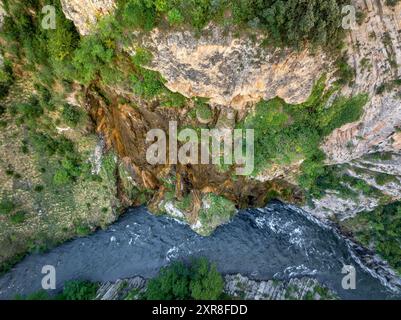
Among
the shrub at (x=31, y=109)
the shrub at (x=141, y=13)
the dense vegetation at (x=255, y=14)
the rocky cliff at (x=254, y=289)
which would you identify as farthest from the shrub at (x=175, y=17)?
the rocky cliff at (x=254, y=289)

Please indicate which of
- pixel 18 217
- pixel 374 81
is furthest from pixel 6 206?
pixel 374 81

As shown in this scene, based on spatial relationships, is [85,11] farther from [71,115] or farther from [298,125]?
[298,125]

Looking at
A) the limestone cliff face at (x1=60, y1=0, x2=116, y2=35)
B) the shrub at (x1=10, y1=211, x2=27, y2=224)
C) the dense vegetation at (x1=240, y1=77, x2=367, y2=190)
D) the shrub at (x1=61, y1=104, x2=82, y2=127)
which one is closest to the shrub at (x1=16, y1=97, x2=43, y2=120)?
the shrub at (x1=61, y1=104, x2=82, y2=127)

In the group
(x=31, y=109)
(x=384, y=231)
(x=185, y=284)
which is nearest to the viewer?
(x=185, y=284)

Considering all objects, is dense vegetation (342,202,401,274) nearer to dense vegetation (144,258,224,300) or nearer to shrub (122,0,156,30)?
dense vegetation (144,258,224,300)

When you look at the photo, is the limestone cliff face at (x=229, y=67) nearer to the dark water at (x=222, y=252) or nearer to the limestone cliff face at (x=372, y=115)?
the limestone cliff face at (x=372, y=115)

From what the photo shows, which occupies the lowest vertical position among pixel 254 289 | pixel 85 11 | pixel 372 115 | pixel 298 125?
pixel 254 289
